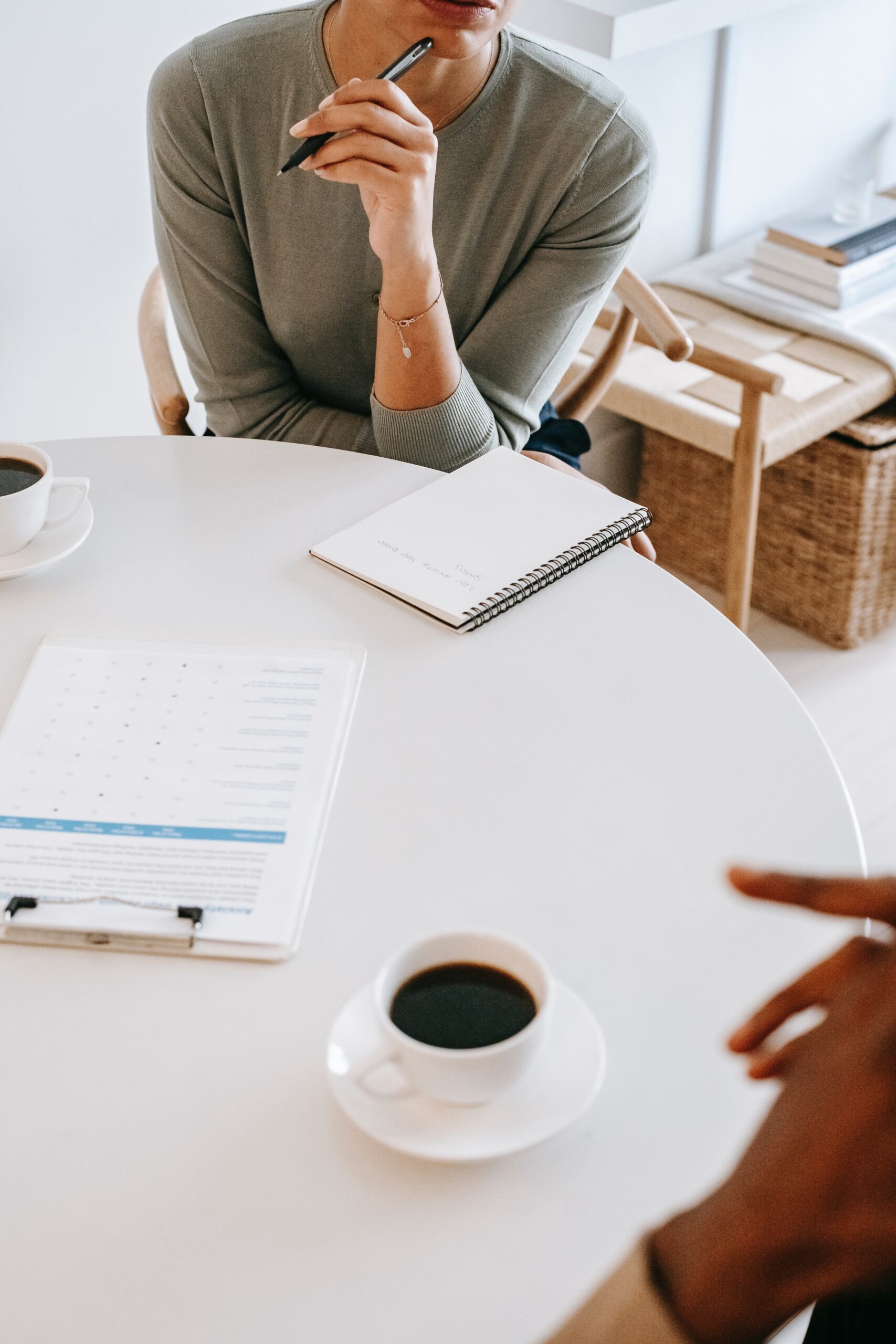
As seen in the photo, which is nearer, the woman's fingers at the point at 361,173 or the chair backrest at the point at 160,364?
the woman's fingers at the point at 361,173

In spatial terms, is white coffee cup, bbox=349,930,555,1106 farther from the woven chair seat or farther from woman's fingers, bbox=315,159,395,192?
the woven chair seat

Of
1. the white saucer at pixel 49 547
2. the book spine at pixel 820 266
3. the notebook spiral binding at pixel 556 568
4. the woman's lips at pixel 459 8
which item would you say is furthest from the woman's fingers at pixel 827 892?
the book spine at pixel 820 266

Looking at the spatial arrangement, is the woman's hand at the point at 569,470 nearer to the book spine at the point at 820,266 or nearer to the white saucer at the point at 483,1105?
the white saucer at the point at 483,1105

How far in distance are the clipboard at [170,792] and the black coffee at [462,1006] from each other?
109mm

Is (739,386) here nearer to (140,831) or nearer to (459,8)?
(459,8)

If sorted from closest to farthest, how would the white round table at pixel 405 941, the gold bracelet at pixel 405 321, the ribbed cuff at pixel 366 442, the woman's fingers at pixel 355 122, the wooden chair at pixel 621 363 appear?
the white round table at pixel 405 941
the woman's fingers at pixel 355 122
the gold bracelet at pixel 405 321
the ribbed cuff at pixel 366 442
the wooden chair at pixel 621 363

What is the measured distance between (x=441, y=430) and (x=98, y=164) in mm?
745

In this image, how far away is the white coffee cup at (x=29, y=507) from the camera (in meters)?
0.90

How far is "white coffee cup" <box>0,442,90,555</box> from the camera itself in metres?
0.90

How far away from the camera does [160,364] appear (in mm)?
1298

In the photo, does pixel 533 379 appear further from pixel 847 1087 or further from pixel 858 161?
pixel 858 161

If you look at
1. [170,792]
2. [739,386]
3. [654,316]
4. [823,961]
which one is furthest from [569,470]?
[823,961]

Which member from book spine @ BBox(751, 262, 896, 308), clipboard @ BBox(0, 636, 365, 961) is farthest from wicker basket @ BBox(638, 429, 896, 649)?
clipboard @ BBox(0, 636, 365, 961)

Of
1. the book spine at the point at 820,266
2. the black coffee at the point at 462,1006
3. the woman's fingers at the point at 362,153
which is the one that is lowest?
the book spine at the point at 820,266
